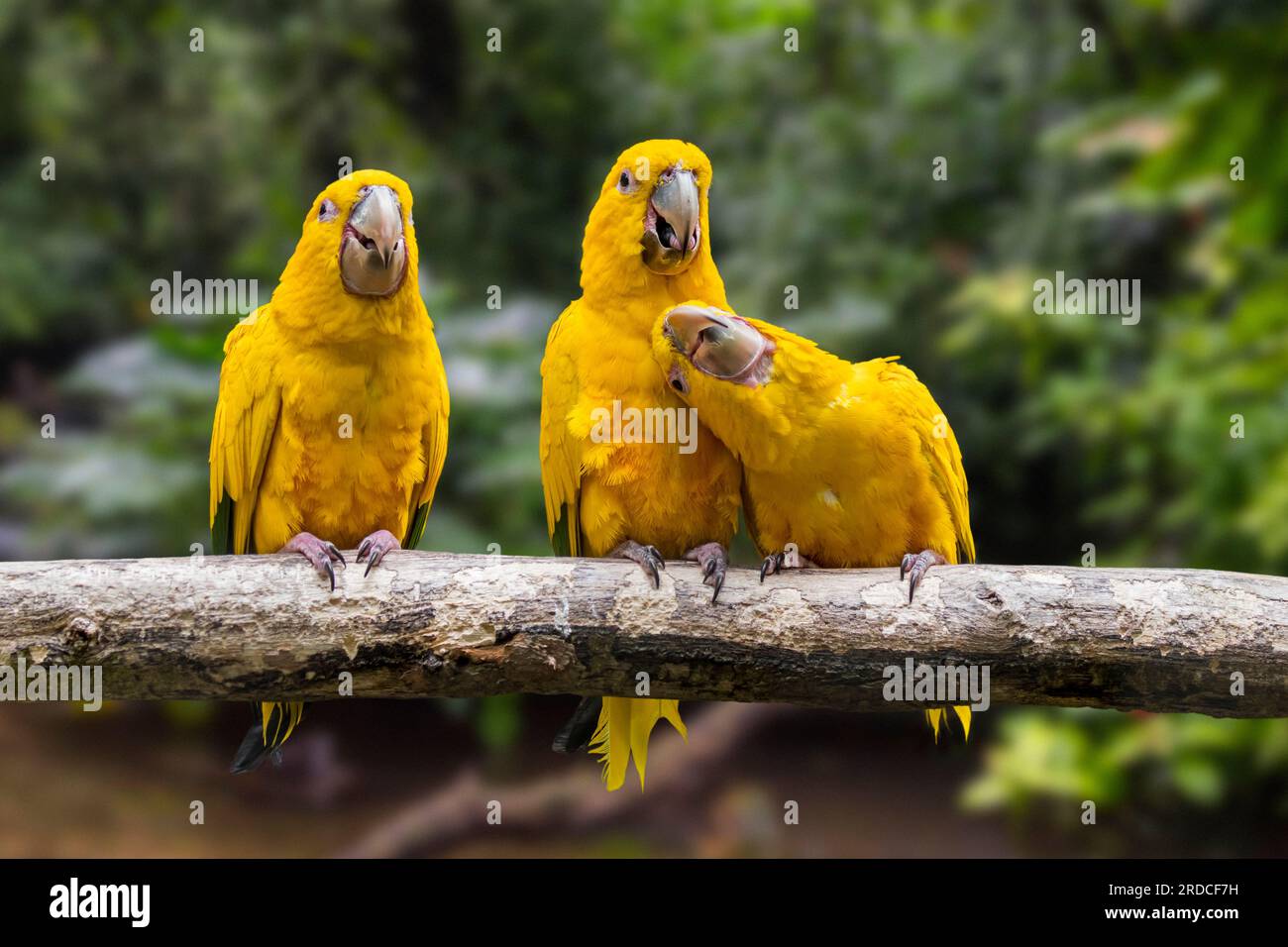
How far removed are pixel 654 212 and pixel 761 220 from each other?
2.80 meters

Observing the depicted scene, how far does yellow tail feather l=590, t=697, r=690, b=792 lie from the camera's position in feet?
10.3

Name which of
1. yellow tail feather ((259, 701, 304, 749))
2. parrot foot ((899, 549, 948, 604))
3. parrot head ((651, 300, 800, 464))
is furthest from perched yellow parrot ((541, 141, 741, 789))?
yellow tail feather ((259, 701, 304, 749))

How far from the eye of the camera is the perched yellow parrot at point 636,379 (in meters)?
2.88

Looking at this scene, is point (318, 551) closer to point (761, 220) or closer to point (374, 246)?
point (374, 246)

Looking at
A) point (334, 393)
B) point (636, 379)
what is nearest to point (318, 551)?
point (334, 393)

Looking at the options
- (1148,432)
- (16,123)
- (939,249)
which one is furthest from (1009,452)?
(16,123)

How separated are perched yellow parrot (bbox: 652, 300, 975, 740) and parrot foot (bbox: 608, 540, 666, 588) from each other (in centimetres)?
25

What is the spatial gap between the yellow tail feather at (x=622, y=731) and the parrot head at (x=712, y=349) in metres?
0.93

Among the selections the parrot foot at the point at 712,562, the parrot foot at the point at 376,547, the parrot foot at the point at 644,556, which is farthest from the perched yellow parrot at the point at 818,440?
the parrot foot at the point at 376,547

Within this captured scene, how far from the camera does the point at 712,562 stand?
2.75 meters

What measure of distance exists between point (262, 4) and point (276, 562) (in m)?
4.01

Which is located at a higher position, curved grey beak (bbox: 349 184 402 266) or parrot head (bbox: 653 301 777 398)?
curved grey beak (bbox: 349 184 402 266)

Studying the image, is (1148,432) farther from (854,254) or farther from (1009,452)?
(854,254)

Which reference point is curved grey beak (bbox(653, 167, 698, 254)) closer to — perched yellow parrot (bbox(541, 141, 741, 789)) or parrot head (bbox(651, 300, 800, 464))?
perched yellow parrot (bbox(541, 141, 741, 789))
